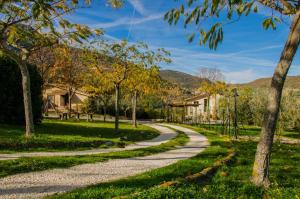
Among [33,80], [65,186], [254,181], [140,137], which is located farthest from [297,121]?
[65,186]

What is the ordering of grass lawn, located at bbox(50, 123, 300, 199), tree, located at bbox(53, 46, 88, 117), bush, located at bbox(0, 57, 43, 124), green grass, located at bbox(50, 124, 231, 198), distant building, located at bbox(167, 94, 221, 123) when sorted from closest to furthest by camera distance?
grass lawn, located at bbox(50, 123, 300, 199)
green grass, located at bbox(50, 124, 231, 198)
bush, located at bbox(0, 57, 43, 124)
tree, located at bbox(53, 46, 88, 117)
distant building, located at bbox(167, 94, 221, 123)

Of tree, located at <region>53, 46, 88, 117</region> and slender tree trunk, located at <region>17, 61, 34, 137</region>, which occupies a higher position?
tree, located at <region>53, 46, 88, 117</region>

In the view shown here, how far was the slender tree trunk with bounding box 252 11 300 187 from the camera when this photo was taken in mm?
6559

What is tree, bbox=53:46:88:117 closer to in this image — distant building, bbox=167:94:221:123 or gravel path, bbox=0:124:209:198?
distant building, bbox=167:94:221:123

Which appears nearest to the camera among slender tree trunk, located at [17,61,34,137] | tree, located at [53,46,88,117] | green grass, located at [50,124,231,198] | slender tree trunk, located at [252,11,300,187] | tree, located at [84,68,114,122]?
green grass, located at [50,124,231,198]

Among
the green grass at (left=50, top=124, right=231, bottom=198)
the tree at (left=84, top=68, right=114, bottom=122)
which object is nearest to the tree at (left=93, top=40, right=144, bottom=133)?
the tree at (left=84, top=68, right=114, bottom=122)

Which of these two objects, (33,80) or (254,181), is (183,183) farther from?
(33,80)

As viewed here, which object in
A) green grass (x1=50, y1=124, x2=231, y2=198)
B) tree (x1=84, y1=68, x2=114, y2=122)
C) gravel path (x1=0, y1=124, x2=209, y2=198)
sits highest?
tree (x1=84, y1=68, x2=114, y2=122)

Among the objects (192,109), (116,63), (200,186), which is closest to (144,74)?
(116,63)

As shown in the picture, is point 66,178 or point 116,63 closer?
point 66,178

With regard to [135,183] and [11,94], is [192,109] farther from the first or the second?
[135,183]

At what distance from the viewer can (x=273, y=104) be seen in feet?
22.1

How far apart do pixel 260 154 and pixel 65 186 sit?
13.3ft

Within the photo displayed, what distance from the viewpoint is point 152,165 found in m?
10.4
